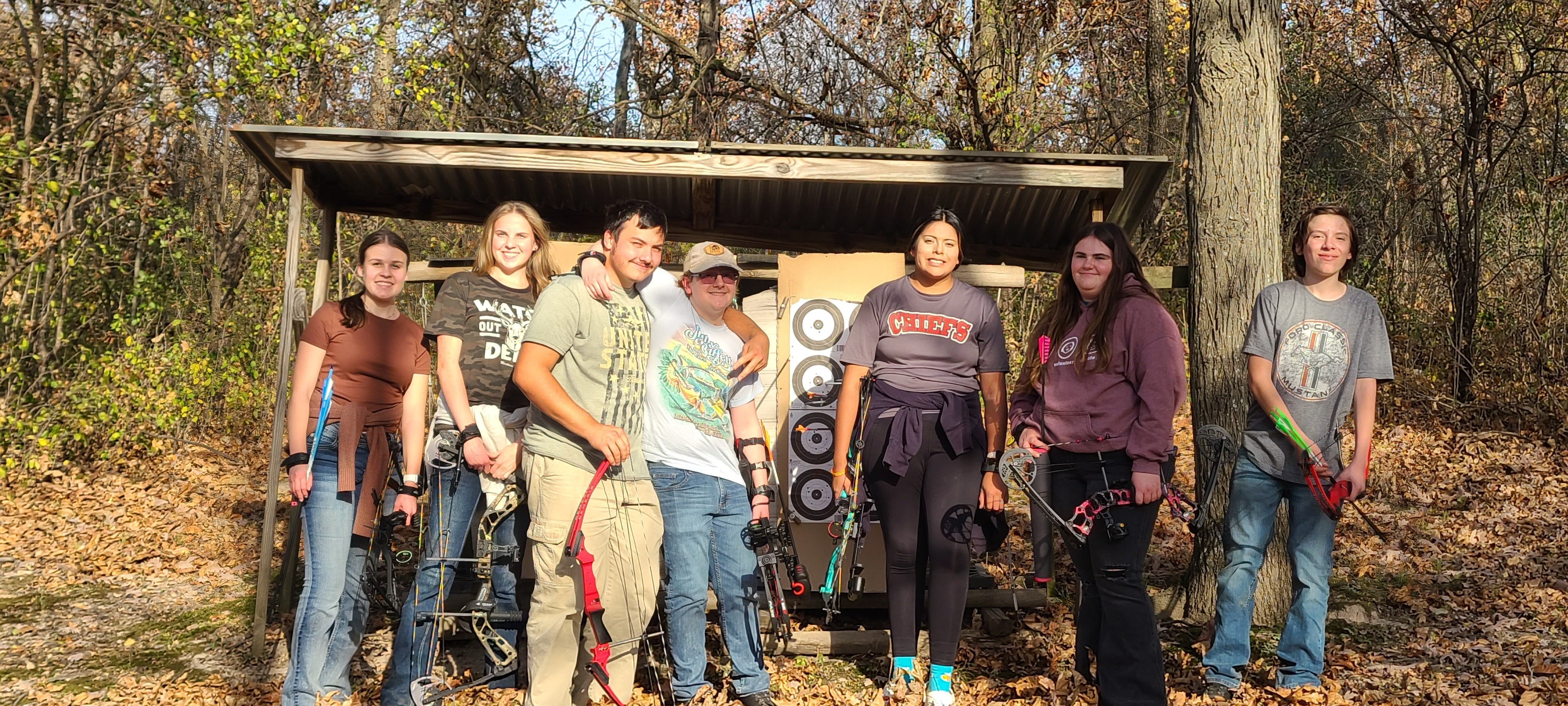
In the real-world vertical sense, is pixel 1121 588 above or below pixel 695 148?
below

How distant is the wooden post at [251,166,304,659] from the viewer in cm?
519

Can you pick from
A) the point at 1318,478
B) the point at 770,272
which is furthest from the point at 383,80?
the point at 1318,478

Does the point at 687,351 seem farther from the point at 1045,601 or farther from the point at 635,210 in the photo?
the point at 1045,601

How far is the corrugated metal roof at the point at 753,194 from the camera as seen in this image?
524cm

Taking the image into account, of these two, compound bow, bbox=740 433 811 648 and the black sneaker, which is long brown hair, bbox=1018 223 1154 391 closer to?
compound bow, bbox=740 433 811 648

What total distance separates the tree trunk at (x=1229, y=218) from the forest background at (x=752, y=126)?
3cm

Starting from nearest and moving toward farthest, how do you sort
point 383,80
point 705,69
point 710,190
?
point 710,190
point 705,69
point 383,80

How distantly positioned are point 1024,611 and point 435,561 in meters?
2.97

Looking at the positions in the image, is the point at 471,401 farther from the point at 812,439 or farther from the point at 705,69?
the point at 705,69

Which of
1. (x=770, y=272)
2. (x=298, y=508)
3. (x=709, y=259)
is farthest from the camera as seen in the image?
(x=770, y=272)

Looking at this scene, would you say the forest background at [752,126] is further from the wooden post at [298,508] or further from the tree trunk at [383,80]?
the wooden post at [298,508]

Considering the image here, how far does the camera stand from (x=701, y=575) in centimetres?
419

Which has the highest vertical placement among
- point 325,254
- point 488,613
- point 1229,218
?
point 1229,218

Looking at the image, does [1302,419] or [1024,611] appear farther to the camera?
[1024,611]
